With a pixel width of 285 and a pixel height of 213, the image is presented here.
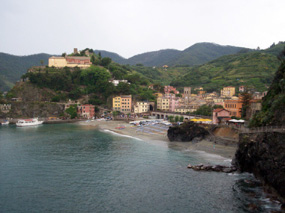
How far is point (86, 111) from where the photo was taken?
89812mm

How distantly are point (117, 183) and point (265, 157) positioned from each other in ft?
50.2

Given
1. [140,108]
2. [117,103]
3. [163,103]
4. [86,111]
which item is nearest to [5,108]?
[86,111]

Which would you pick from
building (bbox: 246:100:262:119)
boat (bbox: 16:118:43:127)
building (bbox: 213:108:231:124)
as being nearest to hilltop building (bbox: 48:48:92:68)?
boat (bbox: 16:118:43:127)

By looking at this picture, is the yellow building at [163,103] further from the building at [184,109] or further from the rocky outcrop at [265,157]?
the rocky outcrop at [265,157]

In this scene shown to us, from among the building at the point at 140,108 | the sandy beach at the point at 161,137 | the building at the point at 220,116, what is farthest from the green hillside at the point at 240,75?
the sandy beach at the point at 161,137

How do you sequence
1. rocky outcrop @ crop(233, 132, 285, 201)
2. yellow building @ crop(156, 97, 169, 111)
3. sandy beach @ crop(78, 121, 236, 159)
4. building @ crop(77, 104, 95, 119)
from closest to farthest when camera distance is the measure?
rocky outcrop @ crop(233, 132, 285, 201), sandy beach @ crop(78, 121, 236, 159), building @ crop(77, 104, 95, 119), yellow building @ crop(156, 97, 169, 111)

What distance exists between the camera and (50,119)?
8550cm

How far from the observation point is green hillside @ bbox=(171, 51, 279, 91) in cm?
11438

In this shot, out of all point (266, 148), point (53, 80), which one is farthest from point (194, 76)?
point (266, 148)

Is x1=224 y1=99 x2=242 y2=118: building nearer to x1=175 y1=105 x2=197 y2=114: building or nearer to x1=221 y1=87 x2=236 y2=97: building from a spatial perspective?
x1=175 y1=105 x2=197 y2=114: building

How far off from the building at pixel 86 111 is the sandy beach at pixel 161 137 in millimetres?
8942

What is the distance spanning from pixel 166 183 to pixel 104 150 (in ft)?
59.3

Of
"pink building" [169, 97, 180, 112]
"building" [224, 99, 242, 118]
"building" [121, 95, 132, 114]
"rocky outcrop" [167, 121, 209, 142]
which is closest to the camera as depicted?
"rocky outcrop" [167, 121, 209, 142]

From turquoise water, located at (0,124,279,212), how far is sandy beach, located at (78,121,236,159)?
343 centimetres
